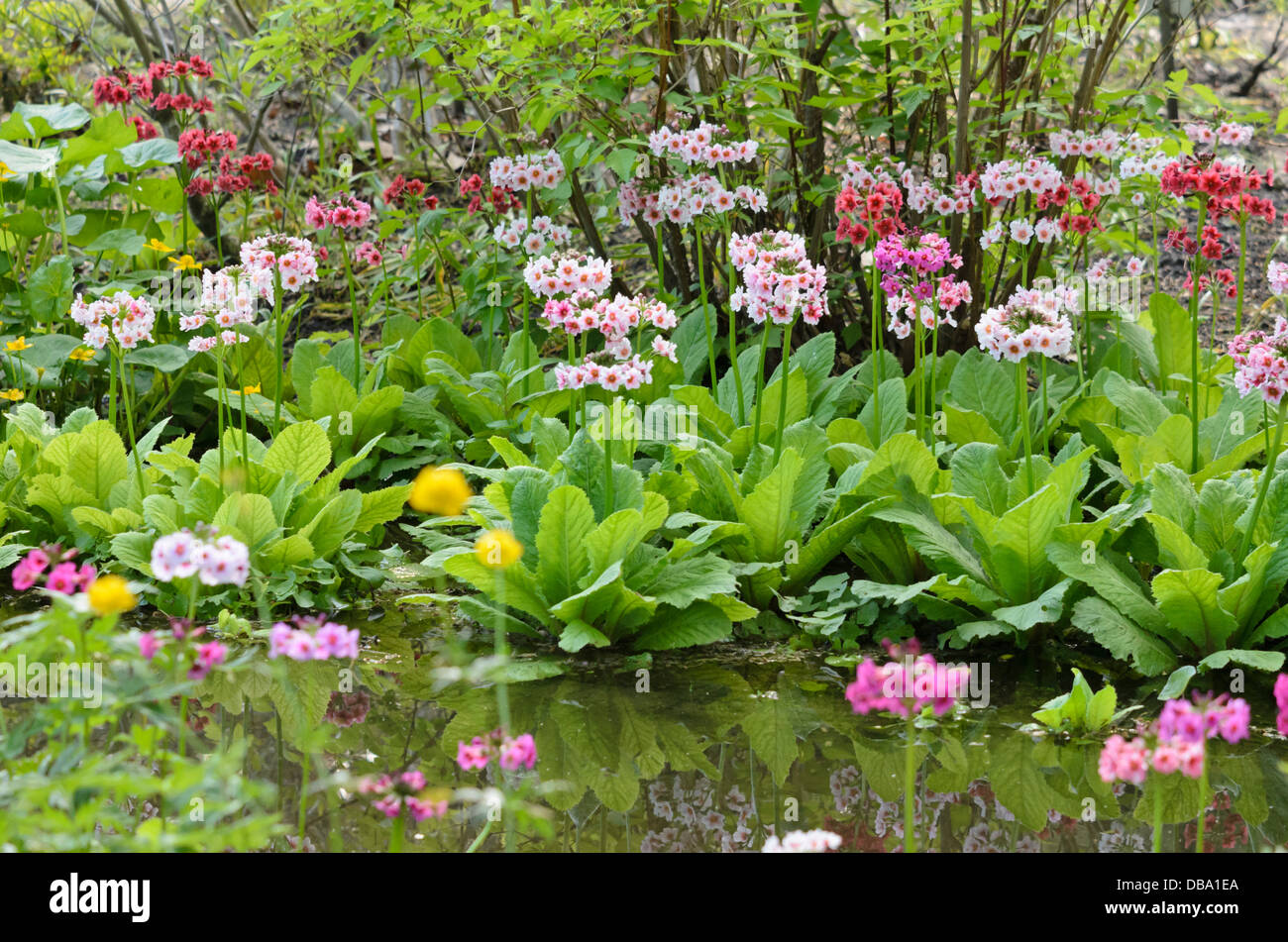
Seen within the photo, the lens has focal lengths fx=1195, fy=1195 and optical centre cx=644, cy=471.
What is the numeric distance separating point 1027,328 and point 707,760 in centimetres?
112

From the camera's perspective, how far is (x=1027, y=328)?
8.16ft

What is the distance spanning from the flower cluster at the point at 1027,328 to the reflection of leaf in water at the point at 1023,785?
0.80 meters

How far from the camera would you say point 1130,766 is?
4.50 feet

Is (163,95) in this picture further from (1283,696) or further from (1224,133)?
(1283,696)

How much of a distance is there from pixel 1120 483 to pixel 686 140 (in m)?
1.45

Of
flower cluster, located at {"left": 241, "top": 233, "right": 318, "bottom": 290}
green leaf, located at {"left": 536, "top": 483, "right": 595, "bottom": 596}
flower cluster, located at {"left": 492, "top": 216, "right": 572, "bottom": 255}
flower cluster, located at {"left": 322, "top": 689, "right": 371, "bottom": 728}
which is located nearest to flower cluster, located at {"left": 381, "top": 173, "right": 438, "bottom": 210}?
flower cluster, located at {"left": 492, "top": 216, "right": 572, "bottom": 255}

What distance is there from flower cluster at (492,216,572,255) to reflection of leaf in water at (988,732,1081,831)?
2.14 metres

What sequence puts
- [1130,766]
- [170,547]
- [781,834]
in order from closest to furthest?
[1130,766]
[170,547]
[781,834]

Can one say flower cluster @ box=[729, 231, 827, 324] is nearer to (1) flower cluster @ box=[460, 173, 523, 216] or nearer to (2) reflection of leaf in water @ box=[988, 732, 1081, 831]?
(2) reflection of leaf in water @ box=[988, 732, 1081, 831]

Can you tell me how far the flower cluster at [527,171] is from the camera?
12.0 feet

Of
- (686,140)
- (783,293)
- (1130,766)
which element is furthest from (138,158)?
(1130,766)

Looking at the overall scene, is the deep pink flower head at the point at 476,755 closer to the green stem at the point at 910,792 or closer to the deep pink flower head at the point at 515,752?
the deep pink flower head at the point at 515,752

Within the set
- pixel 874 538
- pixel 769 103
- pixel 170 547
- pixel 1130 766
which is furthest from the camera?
pixel 769 103

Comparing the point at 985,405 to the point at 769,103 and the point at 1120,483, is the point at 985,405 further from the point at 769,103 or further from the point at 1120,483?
the point at 769,103
